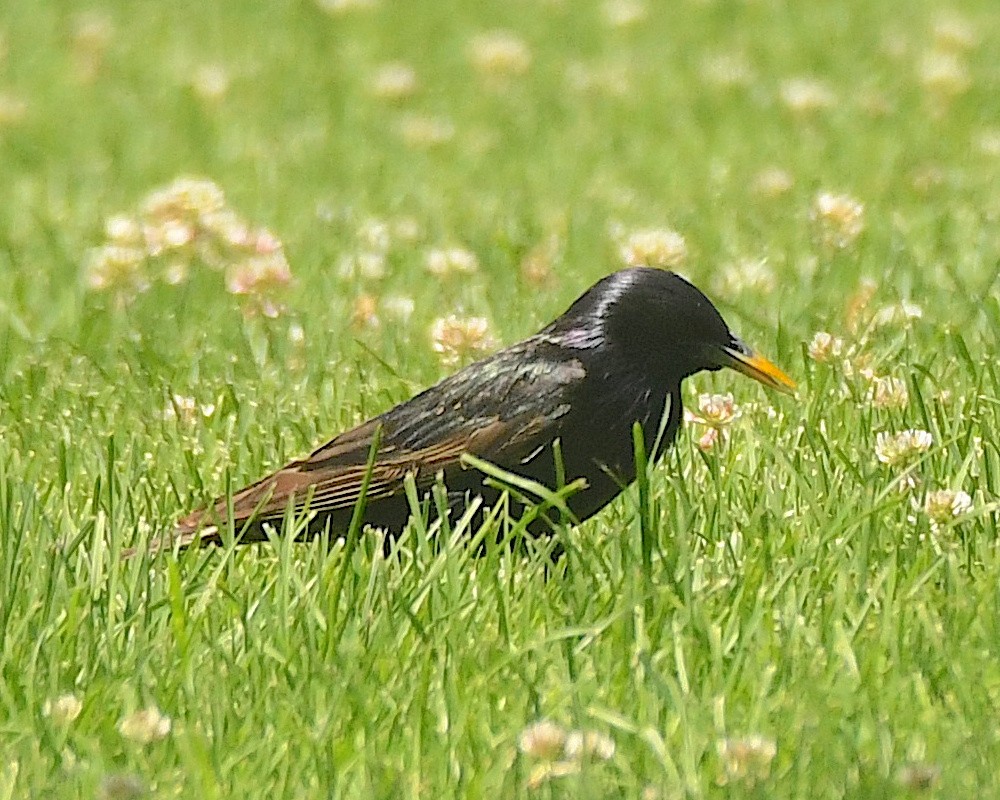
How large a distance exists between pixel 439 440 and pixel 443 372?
1.17 m

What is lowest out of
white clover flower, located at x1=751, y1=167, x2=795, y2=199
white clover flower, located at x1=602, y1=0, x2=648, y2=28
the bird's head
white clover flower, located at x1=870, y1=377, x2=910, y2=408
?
white clover flower, located at x1=751, y1=167, x2=795, y2=199

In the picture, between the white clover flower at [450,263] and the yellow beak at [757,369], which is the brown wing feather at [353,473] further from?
the white clover flower at [450,263]

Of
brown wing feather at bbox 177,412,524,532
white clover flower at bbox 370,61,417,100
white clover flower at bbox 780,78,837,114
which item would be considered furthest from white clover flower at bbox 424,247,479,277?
white clover flower at bbox 370,61,417,100

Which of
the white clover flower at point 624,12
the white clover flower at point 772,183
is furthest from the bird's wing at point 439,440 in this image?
the white clover flower at point 624,12

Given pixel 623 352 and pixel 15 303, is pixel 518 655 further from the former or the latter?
pixel 15 303

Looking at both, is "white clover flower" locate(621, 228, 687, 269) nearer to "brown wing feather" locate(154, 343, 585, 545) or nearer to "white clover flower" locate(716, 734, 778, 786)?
"brown wing feather" locate(154, 343, 585, 545)

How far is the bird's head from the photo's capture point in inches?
171

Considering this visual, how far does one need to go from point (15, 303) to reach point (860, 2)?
5.51m

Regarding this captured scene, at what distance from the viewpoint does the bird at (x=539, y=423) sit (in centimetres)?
421

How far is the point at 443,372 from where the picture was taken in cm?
545

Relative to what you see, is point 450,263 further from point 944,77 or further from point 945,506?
point 944,77

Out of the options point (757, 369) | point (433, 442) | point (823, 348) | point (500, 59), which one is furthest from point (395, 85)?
point (433, 442)

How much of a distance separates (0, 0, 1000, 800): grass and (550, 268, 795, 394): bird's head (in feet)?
0.64

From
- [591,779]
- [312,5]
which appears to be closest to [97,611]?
[591,779]
